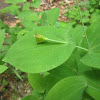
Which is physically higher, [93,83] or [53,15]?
[53,15]

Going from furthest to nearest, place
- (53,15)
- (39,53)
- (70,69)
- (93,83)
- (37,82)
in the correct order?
(53,15) → (37,82) → (70,69) → (93,83) → (39,53)

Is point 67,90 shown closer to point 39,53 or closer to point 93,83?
point 93,83

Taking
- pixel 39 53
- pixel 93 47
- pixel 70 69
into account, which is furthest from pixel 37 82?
pixel 93 47

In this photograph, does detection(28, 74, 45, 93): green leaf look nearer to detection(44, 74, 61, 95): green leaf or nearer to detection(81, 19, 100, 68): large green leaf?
detection(44, 74, 61, 95): green leaf

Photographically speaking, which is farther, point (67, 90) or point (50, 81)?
point (50, 81)

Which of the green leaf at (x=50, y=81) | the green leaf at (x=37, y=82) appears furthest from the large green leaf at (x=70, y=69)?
the green leaf at (x=37, y=82)

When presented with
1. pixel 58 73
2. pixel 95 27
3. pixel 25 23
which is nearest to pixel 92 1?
pixel 25 23

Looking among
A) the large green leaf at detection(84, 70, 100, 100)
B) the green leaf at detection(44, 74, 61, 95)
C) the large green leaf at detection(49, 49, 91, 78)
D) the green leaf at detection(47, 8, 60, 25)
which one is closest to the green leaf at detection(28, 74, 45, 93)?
the green leaf at detection(44, 74, 61, 95)
